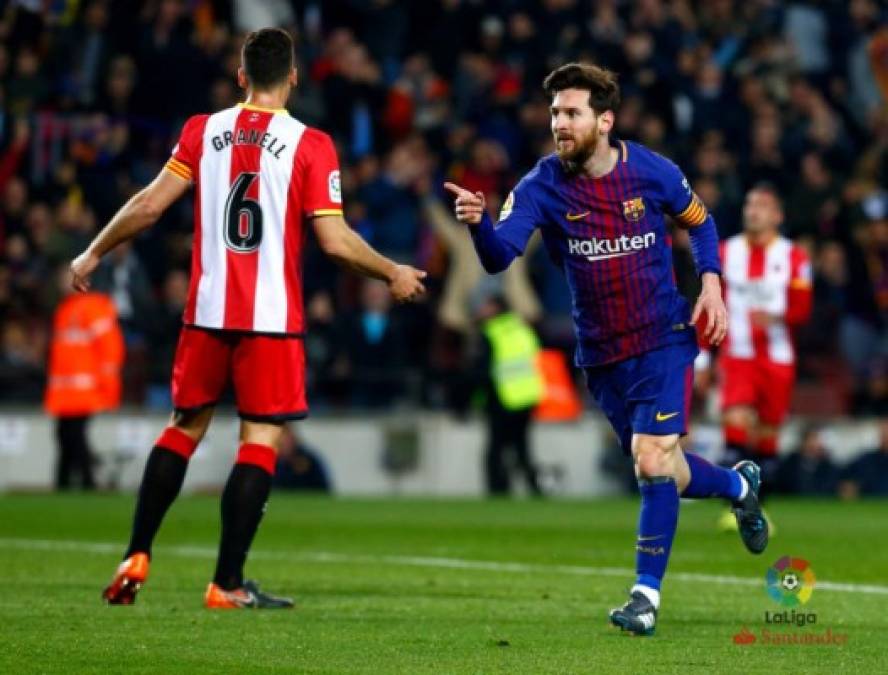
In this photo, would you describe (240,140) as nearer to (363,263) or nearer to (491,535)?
(363,263)

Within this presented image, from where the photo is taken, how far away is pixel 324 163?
28.2 ft

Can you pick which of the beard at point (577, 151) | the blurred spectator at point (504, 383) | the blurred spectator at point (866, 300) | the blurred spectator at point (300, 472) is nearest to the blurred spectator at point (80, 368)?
the blurred spectator at point (300, 472)

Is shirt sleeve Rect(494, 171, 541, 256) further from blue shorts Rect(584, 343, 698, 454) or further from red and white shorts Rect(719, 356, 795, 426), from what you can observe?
red and white shorts Rect(719, 356, 795, 426)

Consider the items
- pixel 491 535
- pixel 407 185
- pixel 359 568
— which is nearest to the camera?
pixel 359 568

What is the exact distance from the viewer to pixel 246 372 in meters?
8.66

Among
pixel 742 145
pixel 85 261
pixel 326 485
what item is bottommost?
pixel 326 485

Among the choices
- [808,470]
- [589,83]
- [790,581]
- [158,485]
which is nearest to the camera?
[589,83]

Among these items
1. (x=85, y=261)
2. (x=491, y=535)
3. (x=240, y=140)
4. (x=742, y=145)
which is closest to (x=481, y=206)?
(x=240, y=140)

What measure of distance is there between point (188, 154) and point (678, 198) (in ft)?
6.44

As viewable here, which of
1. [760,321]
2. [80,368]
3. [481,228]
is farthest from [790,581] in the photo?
[80,368]

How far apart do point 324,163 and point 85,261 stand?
1.03 m

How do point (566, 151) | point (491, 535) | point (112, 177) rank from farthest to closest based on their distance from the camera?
point (112, 177)
point (491, 535)
point (566, 151)

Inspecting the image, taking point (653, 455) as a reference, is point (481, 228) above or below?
above

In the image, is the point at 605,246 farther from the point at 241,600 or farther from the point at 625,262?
the point at 241,600
